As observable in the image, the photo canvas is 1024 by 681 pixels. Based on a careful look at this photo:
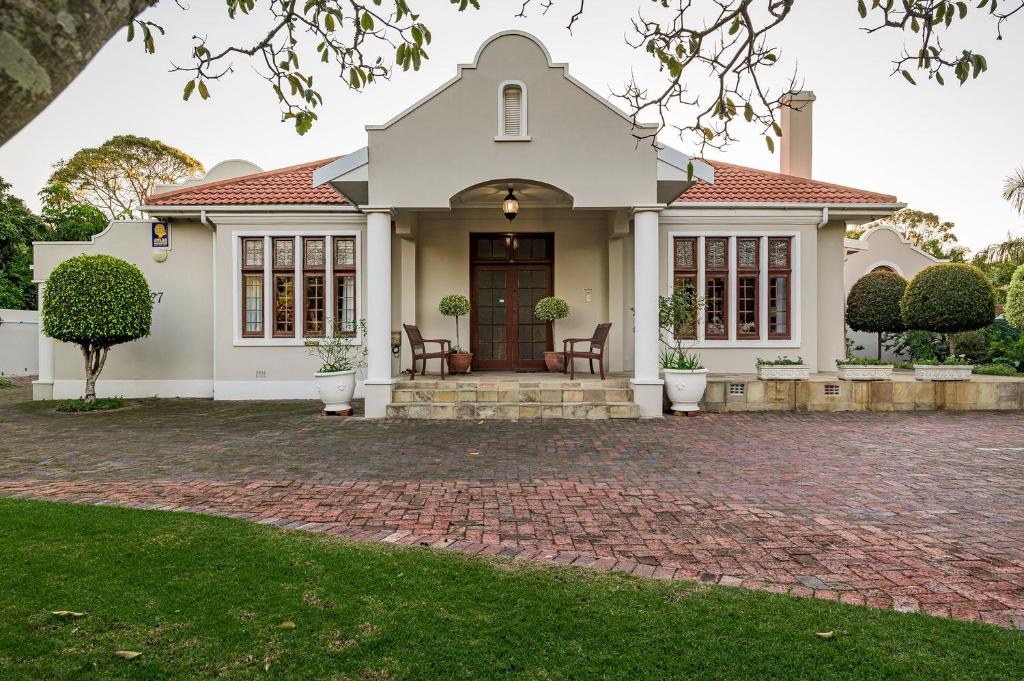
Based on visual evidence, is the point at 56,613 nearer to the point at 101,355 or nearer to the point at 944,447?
the point at 944,447

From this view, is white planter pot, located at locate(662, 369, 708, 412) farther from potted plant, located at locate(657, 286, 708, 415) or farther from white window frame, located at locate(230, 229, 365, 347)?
white window frame, located at locate(230, 229, 365, 347)

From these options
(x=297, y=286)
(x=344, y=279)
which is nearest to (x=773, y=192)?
(x=344, y=279)

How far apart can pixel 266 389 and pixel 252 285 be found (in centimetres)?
219

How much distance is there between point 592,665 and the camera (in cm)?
235

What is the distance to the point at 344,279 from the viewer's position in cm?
1197

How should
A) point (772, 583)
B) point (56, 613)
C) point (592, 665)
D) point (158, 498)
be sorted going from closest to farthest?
point (592, 665)
point (56, 613)
point (772, 583)
point (158, 498)

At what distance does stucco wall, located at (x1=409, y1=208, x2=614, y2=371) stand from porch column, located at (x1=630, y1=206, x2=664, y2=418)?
2.65m

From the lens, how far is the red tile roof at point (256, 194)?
38.1ft

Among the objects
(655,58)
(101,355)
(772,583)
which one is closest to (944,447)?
(772,583)

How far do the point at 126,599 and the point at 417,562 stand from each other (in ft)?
4.92

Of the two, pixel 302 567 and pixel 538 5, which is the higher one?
pixel 538 5

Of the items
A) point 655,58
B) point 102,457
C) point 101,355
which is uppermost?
point 655,58

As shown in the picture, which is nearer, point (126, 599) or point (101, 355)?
point (126, 599)

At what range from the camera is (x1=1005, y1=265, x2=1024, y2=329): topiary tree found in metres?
14.0
